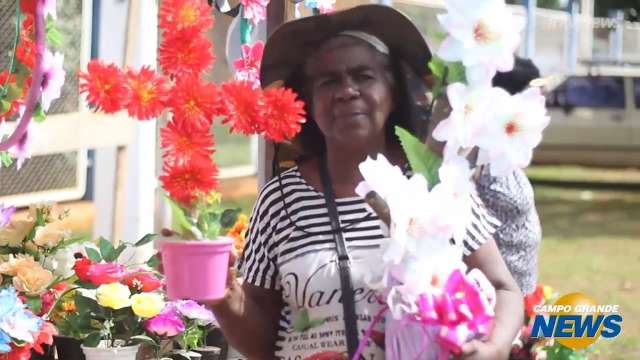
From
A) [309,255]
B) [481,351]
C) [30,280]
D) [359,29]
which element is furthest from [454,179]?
[30,280]

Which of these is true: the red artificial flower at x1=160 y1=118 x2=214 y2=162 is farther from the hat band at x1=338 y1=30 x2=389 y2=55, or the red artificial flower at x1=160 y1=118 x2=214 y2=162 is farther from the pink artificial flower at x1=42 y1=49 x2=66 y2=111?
the pink artificial flower at x1=42 y1=49 x2=66 y2=111

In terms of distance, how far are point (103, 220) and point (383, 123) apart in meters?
2.33

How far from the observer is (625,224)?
11.0 metres

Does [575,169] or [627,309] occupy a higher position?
[575,169]

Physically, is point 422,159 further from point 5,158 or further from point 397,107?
point 5,158

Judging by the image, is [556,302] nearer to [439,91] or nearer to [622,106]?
[439,91]

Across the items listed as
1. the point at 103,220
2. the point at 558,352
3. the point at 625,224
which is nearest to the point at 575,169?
the point at 625,224

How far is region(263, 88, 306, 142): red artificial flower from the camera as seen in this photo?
1754mm

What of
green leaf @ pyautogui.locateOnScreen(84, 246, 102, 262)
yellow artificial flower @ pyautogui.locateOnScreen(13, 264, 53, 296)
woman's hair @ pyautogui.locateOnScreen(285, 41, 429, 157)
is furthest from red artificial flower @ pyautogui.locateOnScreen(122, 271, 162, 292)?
woman's hair @ pyautogui.locateOnScreen(285, 41, 429, 157)

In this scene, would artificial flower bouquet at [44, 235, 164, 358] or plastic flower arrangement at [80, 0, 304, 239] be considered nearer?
plastic flower arrangement at [80, 0, 304, 239]

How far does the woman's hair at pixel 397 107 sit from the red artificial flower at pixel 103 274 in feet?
2.53

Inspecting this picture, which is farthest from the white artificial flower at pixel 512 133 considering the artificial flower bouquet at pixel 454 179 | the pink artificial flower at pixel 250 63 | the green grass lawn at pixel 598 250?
the green grass lawn at pixel 598 250

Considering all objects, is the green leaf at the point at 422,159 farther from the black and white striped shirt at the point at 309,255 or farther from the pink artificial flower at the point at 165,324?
the pink artificial flower at the point at 165,324

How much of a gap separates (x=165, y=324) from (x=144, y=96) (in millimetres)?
1057
